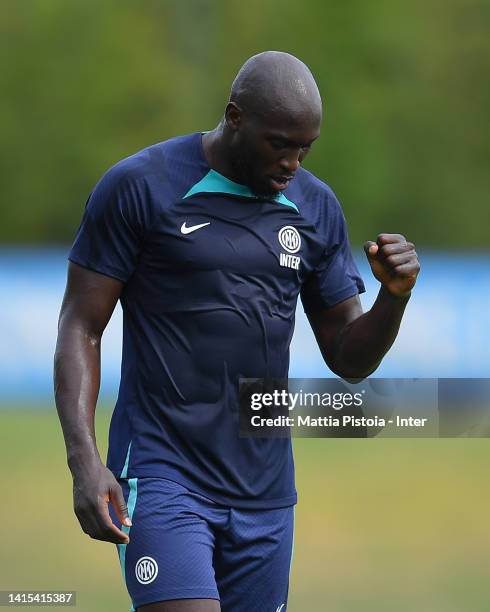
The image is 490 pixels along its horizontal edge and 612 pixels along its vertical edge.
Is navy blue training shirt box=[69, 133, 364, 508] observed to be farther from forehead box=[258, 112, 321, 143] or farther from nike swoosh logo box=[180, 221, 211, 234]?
forehead box=[258, 112, 321, 143]

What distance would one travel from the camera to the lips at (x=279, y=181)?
427 centimetres

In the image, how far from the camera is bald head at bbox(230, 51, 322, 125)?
419 cm

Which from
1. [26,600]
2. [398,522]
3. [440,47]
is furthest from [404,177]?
[26,600]

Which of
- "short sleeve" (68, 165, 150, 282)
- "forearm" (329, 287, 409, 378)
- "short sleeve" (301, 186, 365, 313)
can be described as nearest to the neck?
"short sleeve" (68, 165, 150, 282)

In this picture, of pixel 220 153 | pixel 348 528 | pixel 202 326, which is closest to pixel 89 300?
pixel 202 326

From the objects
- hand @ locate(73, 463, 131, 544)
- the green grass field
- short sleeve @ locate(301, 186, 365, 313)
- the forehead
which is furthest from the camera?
the green grass field

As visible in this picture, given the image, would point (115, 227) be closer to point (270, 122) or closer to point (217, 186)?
point (217, 186)

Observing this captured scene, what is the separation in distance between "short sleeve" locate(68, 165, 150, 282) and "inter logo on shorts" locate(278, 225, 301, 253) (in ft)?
1.50

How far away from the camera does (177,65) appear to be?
18594 millimetres

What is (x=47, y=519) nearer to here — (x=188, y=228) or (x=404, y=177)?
(x=188, y=228)

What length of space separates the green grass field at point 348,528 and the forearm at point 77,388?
334 cm

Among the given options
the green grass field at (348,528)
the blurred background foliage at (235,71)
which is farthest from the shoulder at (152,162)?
the blurred background foliage at (235,71)

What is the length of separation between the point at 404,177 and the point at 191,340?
Result: 14.8 m

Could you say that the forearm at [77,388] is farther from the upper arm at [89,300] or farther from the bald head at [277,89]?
the bald head at [277,89]
